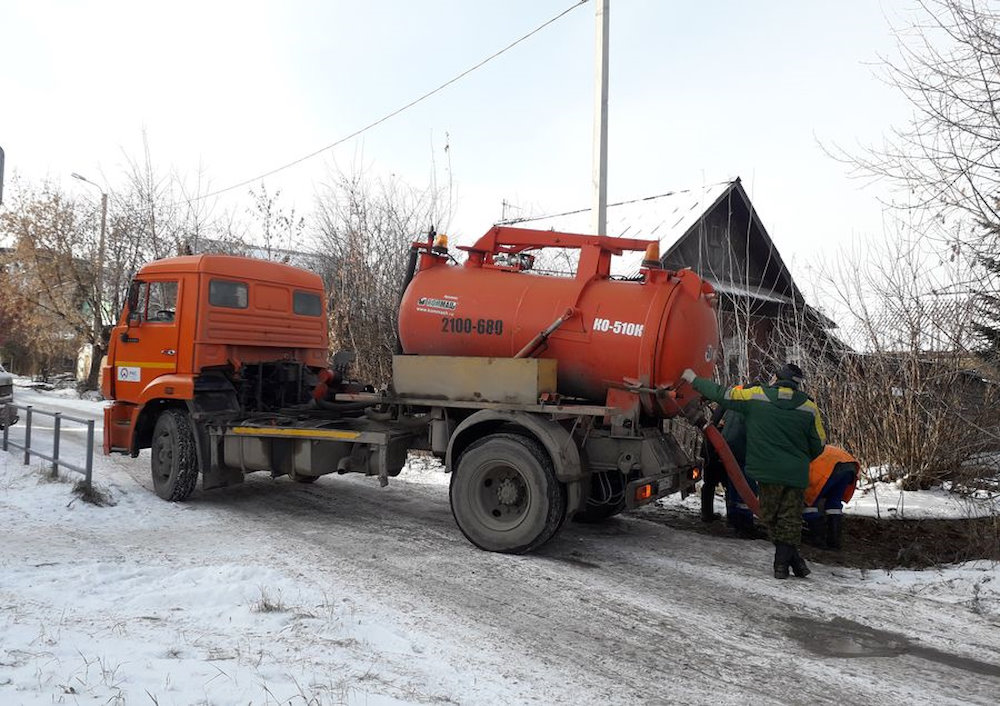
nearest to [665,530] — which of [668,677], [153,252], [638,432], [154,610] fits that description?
[638,432]

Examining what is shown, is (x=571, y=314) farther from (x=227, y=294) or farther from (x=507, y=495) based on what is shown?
(x=227, y=294)

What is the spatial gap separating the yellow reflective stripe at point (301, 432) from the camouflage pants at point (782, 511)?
3693mm

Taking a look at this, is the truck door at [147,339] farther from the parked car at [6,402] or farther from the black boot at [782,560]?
the black boot at [782,560]

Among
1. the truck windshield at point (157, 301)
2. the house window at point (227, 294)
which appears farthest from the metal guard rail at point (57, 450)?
the house window at point (227, 294)

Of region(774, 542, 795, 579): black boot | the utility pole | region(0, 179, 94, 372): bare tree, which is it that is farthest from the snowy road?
region(0, 179, 94, 372): bare tree

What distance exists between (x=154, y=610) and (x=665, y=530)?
481cm

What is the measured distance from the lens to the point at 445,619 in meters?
4.78

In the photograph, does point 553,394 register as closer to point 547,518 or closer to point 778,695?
point 547,518

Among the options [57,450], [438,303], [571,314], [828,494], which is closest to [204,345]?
[57,450]

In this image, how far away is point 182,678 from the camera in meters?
3.56

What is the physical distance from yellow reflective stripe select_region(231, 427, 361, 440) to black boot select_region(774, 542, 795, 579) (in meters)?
3.85

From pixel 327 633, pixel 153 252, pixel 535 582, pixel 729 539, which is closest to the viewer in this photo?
pixel 327 633

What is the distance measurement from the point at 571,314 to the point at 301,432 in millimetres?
2996

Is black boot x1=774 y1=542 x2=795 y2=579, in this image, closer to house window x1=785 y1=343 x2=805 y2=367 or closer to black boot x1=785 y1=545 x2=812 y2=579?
black boot x1=785 y1=545 x2=812 y2=579
